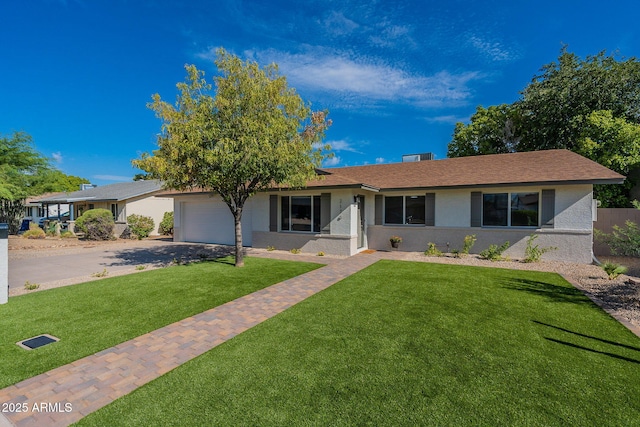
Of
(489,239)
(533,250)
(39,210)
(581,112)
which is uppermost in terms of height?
(581,112)

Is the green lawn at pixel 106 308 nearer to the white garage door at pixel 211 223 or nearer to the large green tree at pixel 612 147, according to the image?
the white garage door at pixel 211 223

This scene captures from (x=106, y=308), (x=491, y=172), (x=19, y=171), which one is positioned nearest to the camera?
(x=106, y=308)

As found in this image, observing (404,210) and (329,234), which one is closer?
(329,234)

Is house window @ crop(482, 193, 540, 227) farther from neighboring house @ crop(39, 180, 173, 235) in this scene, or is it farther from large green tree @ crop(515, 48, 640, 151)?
neighboring house @ crop(39, 180, 173, 235)

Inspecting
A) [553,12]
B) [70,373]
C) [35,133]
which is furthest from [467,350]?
[35,133]

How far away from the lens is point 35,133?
20.8 meters

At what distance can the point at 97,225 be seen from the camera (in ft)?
60.4

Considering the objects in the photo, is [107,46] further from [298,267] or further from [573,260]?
[573,260]

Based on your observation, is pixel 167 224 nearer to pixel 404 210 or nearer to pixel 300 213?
pixel 300 213

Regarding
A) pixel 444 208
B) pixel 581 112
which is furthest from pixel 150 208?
pixel 581 112

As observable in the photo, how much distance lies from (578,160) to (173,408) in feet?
52.1

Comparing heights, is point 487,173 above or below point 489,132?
below

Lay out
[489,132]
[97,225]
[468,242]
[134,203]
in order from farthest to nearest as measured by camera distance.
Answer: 1. [489,132]
2. [134,203]
3. [97,225]
4. [468,242]

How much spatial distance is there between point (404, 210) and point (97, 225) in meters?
18.9
